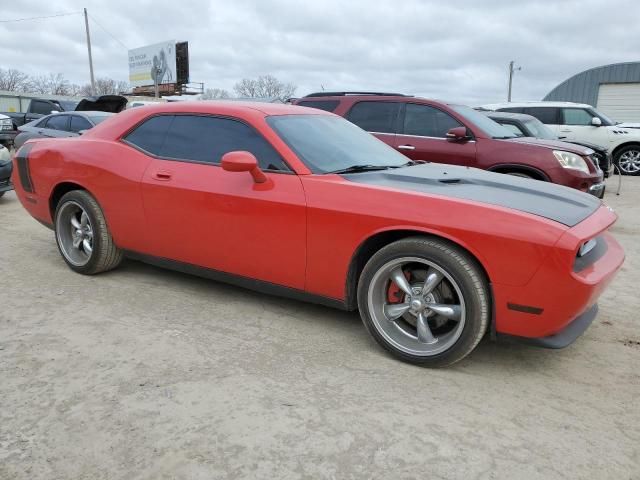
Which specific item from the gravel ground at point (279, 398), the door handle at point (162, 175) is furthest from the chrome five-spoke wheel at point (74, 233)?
the door handle at point (162, 175)

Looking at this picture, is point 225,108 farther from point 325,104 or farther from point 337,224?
point 325,104

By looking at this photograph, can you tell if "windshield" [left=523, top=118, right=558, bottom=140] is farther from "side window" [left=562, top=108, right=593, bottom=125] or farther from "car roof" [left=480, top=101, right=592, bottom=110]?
"side window" [left=562, top=108, right=593, bottom=125]

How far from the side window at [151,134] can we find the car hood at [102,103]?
34.7ft

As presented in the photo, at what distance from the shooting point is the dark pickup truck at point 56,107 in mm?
13594

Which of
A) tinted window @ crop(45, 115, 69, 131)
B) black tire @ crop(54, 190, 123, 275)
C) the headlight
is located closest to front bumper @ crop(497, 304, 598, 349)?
black tire @ crop(54, 190, 123, 275)

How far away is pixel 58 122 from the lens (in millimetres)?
10562

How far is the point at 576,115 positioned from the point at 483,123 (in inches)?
288

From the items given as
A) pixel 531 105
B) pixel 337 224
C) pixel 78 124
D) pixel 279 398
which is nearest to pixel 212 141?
pixel 337 224

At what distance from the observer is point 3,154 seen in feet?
25.6

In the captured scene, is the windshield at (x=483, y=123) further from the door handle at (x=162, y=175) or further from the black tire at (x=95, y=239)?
the black tire at (x=95, y=239)

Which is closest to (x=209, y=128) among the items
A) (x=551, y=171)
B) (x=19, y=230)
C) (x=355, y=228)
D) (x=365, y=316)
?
(x=355, y=228)

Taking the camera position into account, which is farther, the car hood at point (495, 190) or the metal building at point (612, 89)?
the metal building at point (612, 89)

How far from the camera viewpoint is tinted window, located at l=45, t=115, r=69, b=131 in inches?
408

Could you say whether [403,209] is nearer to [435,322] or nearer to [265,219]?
[435,322]
